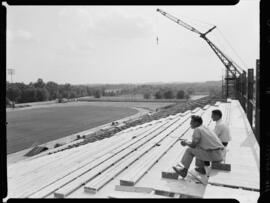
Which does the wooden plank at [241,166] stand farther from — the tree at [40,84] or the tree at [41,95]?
the tree at [40,84]

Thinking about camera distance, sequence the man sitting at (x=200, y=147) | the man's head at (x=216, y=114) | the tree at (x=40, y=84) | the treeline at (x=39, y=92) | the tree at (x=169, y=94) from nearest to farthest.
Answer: the man sitting at (x=200, y=147), the man's head at (x=216, y=114), the treeline at (x=39, y=92), the tree at (x=169, y=94), the tree at (x=40, y=84)

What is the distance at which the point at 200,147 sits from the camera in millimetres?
3693

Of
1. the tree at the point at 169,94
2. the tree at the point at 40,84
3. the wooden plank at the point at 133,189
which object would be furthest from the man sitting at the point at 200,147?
the tree at the point at 40,84

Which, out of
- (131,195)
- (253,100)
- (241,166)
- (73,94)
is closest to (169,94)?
(73,94)

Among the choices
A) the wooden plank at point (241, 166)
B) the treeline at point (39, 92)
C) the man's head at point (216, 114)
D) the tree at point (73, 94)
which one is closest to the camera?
the wooden plank at point (241, 166)

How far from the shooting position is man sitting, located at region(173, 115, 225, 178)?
11.8 ft

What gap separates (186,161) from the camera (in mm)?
3732

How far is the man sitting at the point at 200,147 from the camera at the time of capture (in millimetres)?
3604

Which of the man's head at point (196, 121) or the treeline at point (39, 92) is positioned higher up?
the treeline at point (39, 92)

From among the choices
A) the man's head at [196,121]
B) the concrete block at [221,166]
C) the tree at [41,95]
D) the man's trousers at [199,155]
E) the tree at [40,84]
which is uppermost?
the tree at [40,84]

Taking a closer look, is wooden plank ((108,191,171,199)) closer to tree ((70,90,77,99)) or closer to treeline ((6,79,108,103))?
treeline ((6,79,108,103))
